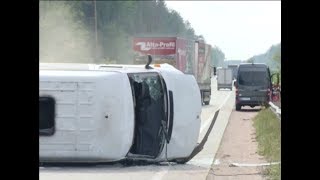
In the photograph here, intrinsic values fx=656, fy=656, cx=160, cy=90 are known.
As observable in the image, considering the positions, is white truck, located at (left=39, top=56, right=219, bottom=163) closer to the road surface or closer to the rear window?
the road surface

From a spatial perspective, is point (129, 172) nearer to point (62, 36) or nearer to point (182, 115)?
point (182, 115)

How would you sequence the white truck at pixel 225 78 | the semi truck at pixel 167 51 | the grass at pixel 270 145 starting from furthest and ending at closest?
the white truck at pixel 225 78, the semi truck at pixel 167 51, the grass at pixel 270 145

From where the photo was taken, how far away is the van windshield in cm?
3212

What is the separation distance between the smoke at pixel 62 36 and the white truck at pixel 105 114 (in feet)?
165

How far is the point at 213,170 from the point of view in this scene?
1100 cm

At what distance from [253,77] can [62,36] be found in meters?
39.9

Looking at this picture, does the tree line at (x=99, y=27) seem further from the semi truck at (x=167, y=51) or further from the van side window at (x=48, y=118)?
the van side window at (x=48, y=118)

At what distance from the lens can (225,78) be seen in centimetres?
7850

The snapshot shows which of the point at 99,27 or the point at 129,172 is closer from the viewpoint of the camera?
the point at 129,172

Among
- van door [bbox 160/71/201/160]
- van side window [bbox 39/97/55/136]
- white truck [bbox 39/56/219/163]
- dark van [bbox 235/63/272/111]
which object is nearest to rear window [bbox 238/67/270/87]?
dark van [bbox 235/63/272/111]

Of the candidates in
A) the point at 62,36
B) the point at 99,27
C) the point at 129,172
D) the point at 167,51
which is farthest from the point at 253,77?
the point at 99,27

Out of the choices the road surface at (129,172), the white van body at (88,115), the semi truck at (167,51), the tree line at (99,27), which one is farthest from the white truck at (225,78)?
the white van body at (88,115)

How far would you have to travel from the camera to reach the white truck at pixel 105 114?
1040 cm
